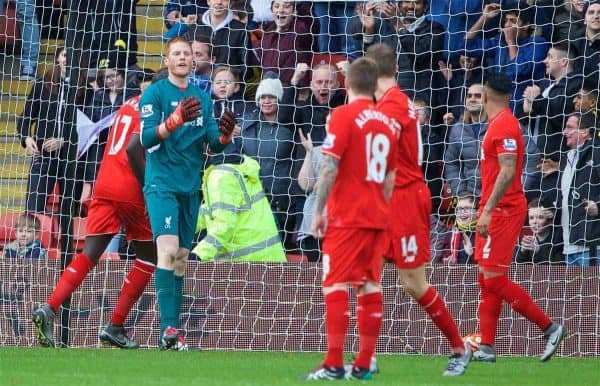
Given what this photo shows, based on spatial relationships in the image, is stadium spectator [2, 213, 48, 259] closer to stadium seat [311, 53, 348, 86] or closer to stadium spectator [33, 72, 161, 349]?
stadium spectator [33, 72, 161, 349]

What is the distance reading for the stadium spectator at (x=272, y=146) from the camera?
1342 centimetres

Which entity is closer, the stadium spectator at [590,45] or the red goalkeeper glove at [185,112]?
the red goalkeeper glove at [185,112]

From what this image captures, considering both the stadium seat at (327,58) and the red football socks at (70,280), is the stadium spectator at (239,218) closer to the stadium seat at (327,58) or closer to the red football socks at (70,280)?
the stadium seat at (327,58)

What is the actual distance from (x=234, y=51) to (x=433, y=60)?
2007mm

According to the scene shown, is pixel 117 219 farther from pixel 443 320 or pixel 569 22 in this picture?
pixel 569 22

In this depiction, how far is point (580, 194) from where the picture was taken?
1257cm

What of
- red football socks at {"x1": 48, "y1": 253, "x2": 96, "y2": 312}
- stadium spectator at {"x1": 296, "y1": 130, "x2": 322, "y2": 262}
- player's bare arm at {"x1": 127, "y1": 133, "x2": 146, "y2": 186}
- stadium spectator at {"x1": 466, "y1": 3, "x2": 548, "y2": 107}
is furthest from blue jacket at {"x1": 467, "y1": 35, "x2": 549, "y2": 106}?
red football socks at {"x1": 48, "y1": 253, "x2": 96, "y2": 312}

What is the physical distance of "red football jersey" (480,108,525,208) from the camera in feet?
34.0

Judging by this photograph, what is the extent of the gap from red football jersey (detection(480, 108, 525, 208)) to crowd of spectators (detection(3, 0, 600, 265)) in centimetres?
203

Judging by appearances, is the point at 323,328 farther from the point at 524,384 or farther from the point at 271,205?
the point at 524,384

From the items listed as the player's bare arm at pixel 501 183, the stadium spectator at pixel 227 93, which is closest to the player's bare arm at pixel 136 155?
the stadium spectator at pixel 227 93

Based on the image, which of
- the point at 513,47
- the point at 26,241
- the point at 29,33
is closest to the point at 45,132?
the point at 26,241

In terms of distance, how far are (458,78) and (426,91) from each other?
39 cm

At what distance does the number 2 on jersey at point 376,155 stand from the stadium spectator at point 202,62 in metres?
5.21
